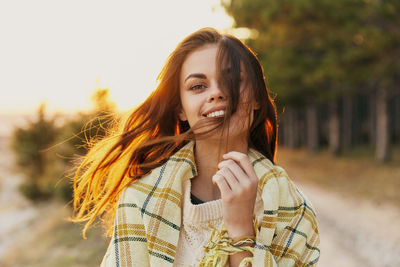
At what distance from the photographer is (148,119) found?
1.87 meters

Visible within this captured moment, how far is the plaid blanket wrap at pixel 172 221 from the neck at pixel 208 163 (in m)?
0.07

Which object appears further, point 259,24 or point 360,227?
point 259,24

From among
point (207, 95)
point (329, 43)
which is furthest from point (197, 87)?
point (329, 43)

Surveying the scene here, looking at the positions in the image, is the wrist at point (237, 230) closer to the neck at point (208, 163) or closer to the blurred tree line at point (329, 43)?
the neck at point (208, 163)

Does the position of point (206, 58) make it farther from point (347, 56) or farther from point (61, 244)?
point (347, 56)

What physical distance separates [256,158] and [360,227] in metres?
5.99

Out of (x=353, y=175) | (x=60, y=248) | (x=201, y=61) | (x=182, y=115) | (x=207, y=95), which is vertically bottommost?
(x=353, y=175)

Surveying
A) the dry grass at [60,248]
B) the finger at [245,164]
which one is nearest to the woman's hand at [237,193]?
the finger at [245,164]

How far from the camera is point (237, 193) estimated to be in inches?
52.6

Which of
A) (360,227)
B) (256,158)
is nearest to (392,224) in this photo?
(360,227)

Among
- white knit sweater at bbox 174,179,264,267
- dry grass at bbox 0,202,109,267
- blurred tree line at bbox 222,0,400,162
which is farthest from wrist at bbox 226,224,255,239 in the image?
dry grass at bbox 0,202,109,267

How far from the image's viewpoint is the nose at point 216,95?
4.98ft

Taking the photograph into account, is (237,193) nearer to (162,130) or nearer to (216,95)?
(216,95)

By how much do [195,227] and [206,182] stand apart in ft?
0.76
